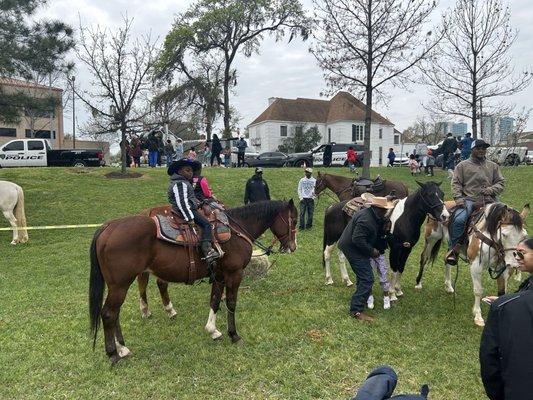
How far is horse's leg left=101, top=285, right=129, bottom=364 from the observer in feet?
16.1

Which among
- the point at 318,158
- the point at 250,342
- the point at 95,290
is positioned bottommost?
the point at 250,342

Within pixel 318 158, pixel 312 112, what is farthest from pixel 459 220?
pixel 312 112

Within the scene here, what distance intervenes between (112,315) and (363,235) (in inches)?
140

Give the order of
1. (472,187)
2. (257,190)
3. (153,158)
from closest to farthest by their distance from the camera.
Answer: (472,187) < (257,190) < (153,158)

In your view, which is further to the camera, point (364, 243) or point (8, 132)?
point (8, 132)

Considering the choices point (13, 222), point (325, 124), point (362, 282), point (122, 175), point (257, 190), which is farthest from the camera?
point (325, 124)

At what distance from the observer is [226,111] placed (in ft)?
118

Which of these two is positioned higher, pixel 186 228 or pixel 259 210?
pixel 259 210

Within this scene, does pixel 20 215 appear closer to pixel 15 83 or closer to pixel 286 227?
pixel 15 83

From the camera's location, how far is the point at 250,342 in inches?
216

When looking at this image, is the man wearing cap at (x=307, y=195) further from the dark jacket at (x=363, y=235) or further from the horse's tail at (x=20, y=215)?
the horse's tail at (x=20, y=215)

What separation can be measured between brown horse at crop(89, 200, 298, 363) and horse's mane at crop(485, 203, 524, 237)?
347 cm

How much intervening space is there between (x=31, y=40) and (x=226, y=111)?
2340cm

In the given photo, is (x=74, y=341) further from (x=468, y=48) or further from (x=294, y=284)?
(x=468, y=48)
